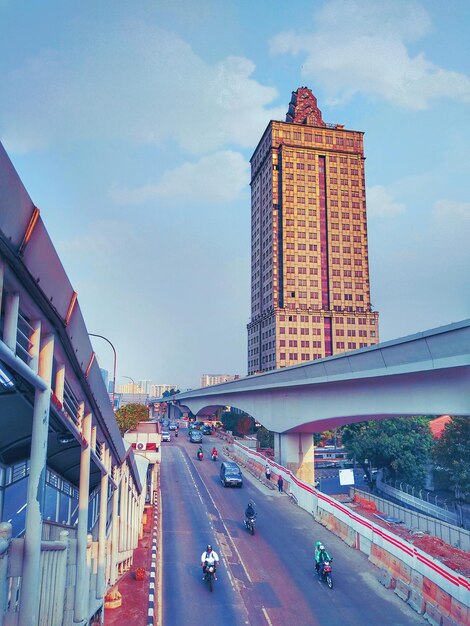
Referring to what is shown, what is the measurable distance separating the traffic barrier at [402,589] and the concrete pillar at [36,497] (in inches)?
580

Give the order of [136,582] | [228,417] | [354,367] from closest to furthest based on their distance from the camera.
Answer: [136,582], [354,367], [228,417]

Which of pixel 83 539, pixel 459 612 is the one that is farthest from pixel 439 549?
pixel 83 539

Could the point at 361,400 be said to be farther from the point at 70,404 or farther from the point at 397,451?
the point at 70,404

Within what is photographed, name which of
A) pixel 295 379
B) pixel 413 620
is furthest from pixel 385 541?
pixel 295 379

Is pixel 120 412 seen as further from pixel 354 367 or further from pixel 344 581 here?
pixel 344 581

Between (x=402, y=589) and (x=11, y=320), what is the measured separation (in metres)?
17.2

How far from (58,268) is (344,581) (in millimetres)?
17271

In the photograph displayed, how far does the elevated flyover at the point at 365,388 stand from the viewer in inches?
741

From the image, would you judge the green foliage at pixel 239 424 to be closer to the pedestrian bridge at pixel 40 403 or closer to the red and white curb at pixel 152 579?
the red and white curb at pixel 152 579

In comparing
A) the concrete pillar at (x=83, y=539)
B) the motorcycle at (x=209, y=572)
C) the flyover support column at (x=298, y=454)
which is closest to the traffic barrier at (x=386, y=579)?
the motorcycle at (x=209, y=572)

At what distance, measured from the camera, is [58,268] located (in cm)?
534

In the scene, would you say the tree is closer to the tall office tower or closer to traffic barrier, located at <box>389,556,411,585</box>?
traffic barrier, located at <box>389,556,411,585</box>

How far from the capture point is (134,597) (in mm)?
15117

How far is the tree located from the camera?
49.7 meters
